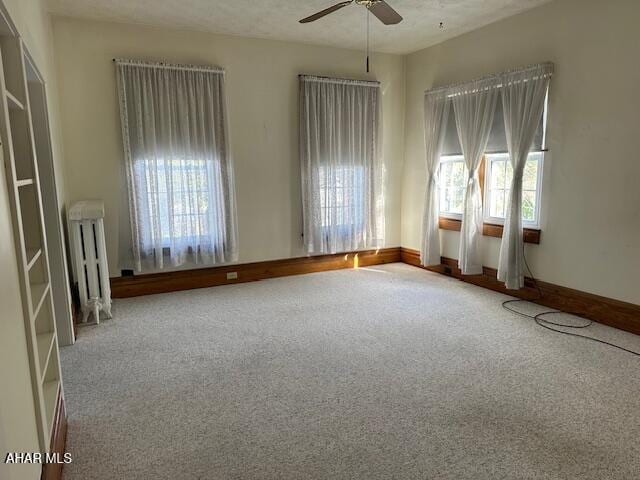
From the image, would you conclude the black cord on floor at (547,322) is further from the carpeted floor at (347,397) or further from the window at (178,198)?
the window at (178,198)

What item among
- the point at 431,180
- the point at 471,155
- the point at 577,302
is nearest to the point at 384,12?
the point at 471,155

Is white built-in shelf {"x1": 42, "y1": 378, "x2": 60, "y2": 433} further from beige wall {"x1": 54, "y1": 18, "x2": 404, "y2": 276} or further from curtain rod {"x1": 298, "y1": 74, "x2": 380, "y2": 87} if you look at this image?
curtain rod {"x1": 298, "y1": 74, "x2": 380, "y2": 87}

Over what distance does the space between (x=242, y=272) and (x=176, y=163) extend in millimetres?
1452

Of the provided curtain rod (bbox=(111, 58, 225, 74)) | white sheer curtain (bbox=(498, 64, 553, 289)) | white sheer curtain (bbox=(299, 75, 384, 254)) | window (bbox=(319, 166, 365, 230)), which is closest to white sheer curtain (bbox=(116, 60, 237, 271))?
curtain rod (bbox=(111, 58, 225, 74))

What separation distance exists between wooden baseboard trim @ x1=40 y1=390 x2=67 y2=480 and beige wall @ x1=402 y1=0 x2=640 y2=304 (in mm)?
4012

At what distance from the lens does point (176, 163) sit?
4.54m

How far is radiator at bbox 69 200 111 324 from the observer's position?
12.1 ft

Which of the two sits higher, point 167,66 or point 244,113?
point 167,66

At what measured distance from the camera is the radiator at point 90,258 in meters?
3.68

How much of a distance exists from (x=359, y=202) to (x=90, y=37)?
341 cm

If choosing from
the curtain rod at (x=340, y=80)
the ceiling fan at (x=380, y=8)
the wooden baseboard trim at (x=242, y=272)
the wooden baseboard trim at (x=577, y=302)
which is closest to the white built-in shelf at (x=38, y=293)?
the wooden baseboard trim at (x=242, y=272)

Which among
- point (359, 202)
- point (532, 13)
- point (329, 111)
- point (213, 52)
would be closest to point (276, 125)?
point (329, 111)

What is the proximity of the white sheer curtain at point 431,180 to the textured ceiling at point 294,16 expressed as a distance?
0.83 m

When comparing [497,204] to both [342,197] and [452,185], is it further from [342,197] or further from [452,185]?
[342,197]
